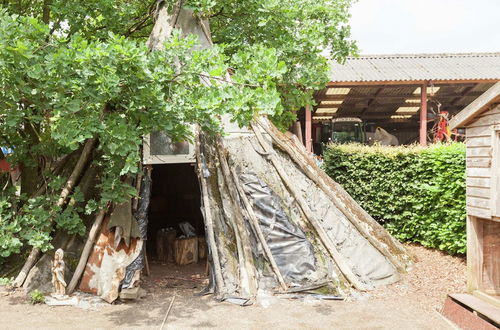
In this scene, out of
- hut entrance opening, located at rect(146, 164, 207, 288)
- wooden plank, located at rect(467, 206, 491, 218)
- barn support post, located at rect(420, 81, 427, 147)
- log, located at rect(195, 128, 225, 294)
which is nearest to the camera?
wooden plank, located at rect(467, 206, 491, 218)

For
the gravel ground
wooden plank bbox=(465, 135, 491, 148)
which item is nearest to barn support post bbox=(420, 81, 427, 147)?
the gravel ground

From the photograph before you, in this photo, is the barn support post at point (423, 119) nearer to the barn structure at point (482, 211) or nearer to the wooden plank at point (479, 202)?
the barn structure at point (482, 211)

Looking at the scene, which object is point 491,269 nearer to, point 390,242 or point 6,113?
point 390,242

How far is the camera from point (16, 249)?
732cm

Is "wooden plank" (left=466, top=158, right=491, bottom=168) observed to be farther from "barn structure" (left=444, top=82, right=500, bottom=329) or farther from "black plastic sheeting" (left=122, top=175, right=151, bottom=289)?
"black plastic sheeting" (left=122, top=175, right=151, bottom=289)

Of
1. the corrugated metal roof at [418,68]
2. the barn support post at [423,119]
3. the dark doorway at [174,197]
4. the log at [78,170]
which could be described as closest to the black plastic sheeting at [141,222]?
the log at [78,170]

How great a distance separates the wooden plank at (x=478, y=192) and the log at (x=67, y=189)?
22.3 ft

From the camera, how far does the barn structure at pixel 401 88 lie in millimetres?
17453

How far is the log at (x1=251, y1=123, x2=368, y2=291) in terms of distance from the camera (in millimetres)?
8047

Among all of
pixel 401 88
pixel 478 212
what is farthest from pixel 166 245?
pixel 401 88

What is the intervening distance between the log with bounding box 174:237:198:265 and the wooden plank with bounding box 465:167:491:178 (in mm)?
6349

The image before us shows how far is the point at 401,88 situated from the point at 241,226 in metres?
14.5

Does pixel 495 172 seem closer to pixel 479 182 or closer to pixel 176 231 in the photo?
pixel 479 182

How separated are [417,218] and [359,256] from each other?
274 centimetres
